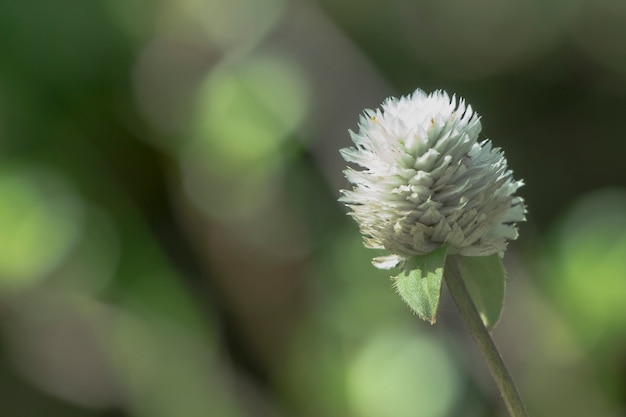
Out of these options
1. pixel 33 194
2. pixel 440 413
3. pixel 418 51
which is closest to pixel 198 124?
pixel 33 194

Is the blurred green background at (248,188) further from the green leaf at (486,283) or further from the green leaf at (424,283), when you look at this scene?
the green leaf at (424,283)

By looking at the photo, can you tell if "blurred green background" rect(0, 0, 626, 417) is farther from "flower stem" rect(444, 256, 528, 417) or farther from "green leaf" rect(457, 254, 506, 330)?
"flower stem" rect(444, 256, 528, 417)

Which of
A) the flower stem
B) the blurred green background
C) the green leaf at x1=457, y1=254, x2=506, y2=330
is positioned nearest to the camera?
the flower stem

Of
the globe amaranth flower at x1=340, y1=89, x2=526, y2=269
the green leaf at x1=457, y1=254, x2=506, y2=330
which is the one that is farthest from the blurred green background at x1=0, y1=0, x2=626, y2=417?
the globe amaranth flower at x1=340, y1=89, x2=526, y2=269

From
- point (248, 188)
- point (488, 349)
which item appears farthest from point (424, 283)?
point (248, 188)

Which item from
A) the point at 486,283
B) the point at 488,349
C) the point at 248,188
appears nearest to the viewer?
the point at 488,349

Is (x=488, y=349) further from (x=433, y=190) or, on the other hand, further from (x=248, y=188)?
(x=248, y=188)

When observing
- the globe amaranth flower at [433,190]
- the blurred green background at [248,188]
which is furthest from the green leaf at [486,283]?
the blurred green background at [248,188]
